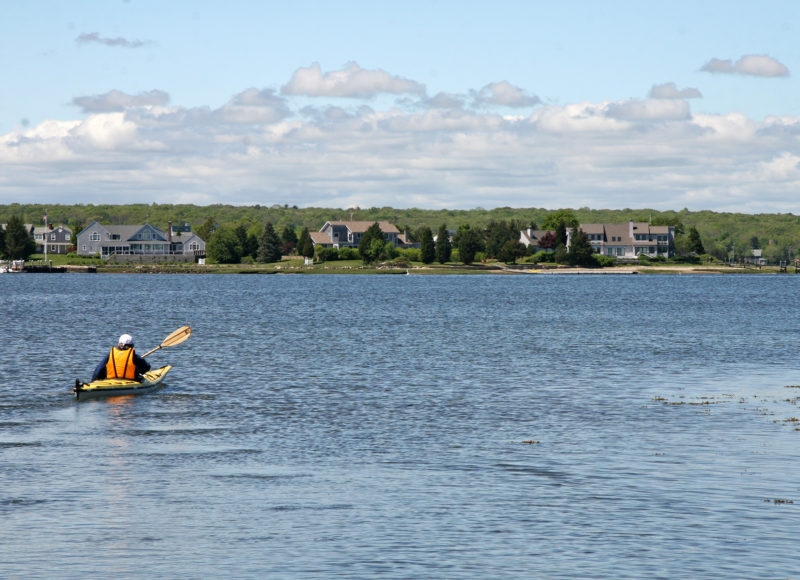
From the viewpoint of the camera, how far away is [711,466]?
27.1 metres

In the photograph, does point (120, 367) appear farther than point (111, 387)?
Yes

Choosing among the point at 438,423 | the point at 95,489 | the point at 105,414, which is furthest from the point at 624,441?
the point at 105,414

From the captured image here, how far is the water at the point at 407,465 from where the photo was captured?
1930cm

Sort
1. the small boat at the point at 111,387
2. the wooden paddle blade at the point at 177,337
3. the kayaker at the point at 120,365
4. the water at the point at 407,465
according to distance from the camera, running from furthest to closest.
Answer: the wooden paddle blade at the point at 177,337 → the kayaker at the point at 120,365 → the small boat at the point at 111,387 → the water at the point at 407,465

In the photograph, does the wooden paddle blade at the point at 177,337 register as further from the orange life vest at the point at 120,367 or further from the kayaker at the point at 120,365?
the orange life vest at the point at 120,367

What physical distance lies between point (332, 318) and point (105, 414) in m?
62.0

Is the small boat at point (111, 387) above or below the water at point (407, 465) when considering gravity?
above

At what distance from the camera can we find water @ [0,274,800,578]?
19297 mm

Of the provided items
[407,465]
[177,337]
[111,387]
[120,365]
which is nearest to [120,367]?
[120,365]

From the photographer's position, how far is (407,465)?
89.9ft

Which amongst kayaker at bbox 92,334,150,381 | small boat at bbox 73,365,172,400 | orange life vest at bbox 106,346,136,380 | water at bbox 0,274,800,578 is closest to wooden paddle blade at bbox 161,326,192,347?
water at bbox 0,274,800,578

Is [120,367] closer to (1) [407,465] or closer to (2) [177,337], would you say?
(2) [177,337]

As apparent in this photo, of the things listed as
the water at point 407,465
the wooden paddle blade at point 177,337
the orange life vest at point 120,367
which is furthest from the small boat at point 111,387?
the wooden paddle blade at point 177,337

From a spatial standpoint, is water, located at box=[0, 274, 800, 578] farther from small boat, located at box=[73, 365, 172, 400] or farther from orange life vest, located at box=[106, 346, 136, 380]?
orange life vest, located at box=[106, 346, 136, 380]
